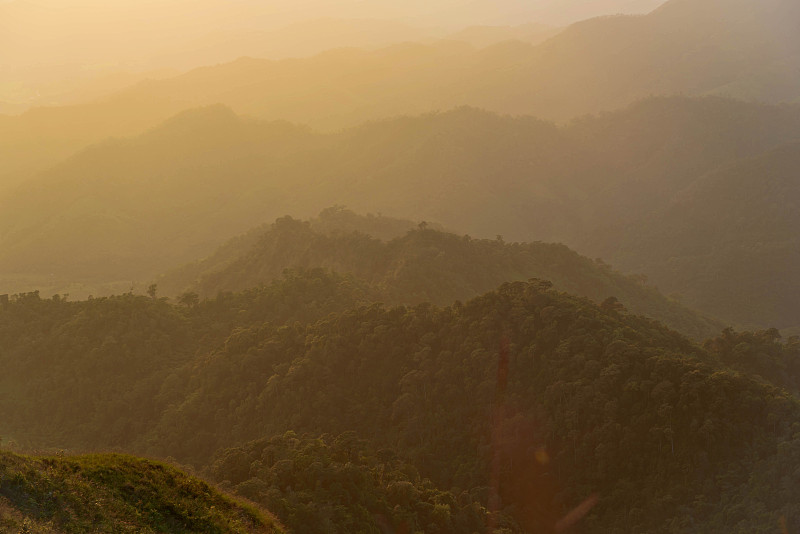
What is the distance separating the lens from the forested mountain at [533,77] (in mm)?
135500

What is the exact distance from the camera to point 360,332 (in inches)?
1399

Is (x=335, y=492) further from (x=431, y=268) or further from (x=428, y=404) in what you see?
(x=431, y=268)

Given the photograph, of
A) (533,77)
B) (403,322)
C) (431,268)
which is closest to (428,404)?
(403,322)

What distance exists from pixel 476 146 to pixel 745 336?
72.1 m

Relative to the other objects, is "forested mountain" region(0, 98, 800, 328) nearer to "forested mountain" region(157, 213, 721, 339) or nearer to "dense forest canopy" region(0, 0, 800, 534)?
"dense forest canopy" region(0, 0, 800, 534)

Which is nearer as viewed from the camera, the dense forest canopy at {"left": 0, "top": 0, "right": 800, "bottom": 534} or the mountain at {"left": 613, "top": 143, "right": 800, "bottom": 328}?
the dense forest canopy at {"left": 0, "top": 0, "right": 800, "bottom": 534}

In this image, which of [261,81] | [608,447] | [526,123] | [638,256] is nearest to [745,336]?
[608,447]

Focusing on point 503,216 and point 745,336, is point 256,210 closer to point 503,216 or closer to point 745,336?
point 503,216

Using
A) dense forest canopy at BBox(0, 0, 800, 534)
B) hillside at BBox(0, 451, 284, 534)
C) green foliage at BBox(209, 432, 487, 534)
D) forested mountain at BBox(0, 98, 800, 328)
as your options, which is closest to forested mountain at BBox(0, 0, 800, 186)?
dense forest canopy at BBox(0, 0, 800, 534)

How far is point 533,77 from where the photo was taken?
505 feet

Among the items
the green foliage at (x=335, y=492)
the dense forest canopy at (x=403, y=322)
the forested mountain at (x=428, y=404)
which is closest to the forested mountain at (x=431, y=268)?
the dense forest canopy at (x=403, y=322)

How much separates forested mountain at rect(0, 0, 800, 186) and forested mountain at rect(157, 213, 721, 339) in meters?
79.4

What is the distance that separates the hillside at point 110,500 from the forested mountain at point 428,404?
3.62 meters

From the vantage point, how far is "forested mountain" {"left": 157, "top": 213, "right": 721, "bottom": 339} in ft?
161
